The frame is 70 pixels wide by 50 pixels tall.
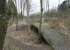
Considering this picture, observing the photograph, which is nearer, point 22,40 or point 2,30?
point 22,40

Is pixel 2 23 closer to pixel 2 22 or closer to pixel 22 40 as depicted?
pixel 2 22

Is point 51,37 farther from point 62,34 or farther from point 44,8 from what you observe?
point 44,8

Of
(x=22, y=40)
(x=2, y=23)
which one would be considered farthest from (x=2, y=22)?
(x=22, y=40)

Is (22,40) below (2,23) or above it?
below

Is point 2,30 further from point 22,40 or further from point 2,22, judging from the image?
point 22,40

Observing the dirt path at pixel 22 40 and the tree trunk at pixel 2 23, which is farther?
the tree trunk at pixel 2 23

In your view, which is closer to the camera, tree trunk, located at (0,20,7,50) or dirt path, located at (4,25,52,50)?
dirt path, located at (4,25,52,50)

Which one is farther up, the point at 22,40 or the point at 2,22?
the point at 2,22

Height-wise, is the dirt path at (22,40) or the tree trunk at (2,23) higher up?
the tree trunk at (2,23)

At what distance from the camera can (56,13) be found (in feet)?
7.02

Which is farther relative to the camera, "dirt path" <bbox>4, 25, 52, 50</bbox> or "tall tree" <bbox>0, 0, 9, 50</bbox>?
"tall tree" <bbox>0, 0, 9, 50</bbox>

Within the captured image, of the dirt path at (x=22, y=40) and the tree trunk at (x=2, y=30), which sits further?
the tree trunk at (x=2, y=30)

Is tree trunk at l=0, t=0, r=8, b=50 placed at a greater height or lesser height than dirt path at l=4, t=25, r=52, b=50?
greater

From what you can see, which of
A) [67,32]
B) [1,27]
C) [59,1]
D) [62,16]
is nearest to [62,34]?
[67,32]
